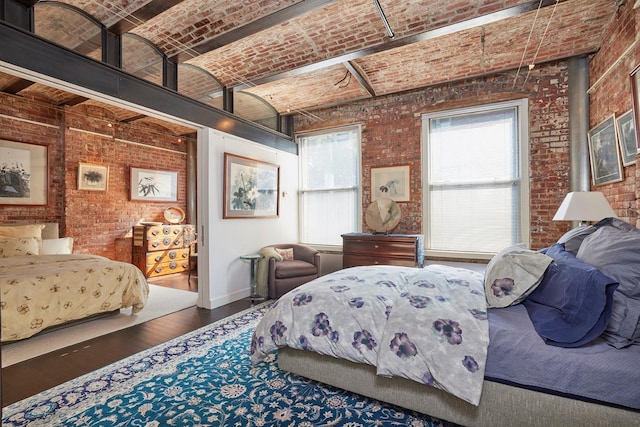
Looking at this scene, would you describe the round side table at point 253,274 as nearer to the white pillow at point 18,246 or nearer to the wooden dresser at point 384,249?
the wooden dresser at point 384,249

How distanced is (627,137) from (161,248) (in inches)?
273

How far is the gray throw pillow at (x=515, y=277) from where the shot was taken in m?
2.02

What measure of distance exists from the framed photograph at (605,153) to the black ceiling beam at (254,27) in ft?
10.2

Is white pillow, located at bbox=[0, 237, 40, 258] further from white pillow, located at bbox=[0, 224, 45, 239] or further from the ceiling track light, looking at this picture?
the ceiling track light

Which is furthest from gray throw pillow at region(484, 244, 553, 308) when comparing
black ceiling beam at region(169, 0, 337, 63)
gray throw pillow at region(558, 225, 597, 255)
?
black ceiling beam at region(169, 0, 337, 63)

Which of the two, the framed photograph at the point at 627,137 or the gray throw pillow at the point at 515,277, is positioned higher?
the framed photograph at the point at 627,137

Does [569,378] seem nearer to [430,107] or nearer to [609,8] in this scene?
[609,8]

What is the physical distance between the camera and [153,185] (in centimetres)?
667

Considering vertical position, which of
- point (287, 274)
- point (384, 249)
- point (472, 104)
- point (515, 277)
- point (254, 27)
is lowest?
point (287, 274)

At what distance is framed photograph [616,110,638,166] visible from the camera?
9.45 feet

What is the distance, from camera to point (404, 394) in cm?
202

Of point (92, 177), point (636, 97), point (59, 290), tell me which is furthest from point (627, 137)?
point (92, 177)

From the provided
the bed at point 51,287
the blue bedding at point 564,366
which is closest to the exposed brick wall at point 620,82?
the blue bedding at point 564,366

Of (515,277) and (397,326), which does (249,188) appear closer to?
(397,326)
